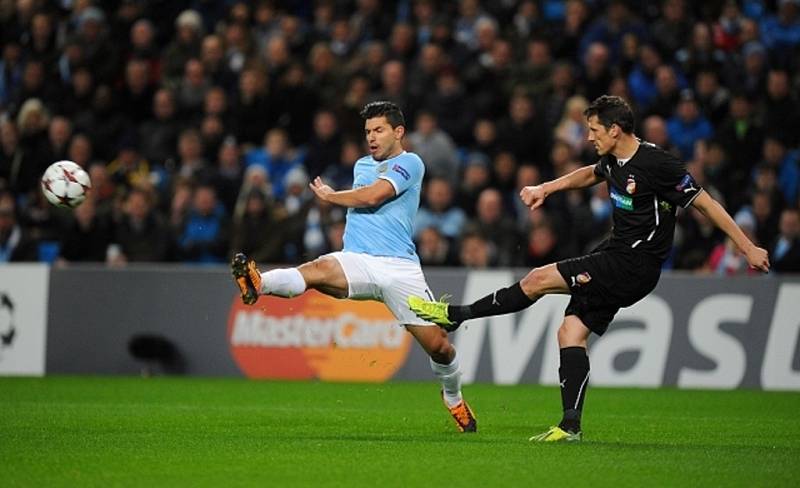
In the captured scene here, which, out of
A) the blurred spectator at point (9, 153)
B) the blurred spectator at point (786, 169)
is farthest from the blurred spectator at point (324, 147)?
the blurred spectator at point (786, 169)

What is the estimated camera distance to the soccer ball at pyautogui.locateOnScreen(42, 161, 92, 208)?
1264 centimetres

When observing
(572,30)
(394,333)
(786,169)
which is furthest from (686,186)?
(572,30)

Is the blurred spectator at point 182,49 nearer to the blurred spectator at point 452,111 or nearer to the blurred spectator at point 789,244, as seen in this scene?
the blurred spectator at point 452,111

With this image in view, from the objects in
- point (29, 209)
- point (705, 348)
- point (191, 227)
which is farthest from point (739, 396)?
point (29, 209)

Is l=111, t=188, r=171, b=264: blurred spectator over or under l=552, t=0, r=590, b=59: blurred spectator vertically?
under

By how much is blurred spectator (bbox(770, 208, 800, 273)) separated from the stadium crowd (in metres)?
0.02

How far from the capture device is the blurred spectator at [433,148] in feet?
61.3

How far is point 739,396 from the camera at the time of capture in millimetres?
14961

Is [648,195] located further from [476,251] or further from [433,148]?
[433,148]

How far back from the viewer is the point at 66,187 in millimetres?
12664

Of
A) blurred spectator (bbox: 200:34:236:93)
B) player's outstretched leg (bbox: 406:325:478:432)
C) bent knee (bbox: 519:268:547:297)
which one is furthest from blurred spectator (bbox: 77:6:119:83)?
bent knee (bbox: 519:268:547:297)

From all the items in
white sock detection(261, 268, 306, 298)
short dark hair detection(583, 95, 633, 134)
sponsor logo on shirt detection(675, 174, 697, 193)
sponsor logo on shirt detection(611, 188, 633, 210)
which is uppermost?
short dark hair detection(583, 95, 633, 134)

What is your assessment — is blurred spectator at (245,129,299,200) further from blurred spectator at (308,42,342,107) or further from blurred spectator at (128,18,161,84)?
blurred spectator at (128,18,161,84)

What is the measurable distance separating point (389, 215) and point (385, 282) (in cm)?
52
